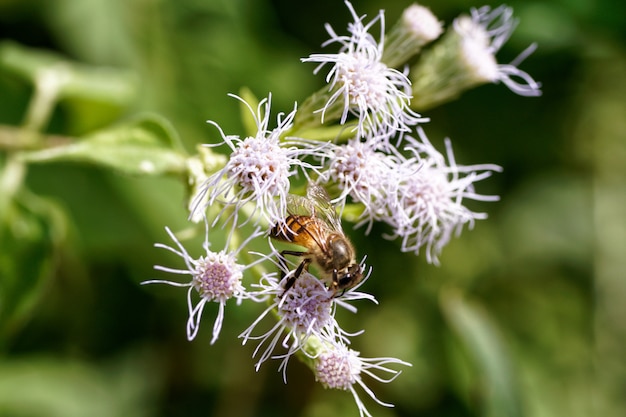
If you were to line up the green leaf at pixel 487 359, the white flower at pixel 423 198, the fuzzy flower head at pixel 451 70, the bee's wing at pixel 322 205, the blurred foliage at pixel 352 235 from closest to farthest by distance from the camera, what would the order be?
the bee's wing at pixel 322 205 < the white flower at pixel 423 198 < the fuzzy flower head at pixel 451 70 < the green leaf at pixel 487 359 < the blurred foliage at pixel 352 235

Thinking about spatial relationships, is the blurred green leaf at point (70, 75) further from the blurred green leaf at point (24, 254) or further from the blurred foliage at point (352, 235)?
the blurred green leaf at point (24, 254)

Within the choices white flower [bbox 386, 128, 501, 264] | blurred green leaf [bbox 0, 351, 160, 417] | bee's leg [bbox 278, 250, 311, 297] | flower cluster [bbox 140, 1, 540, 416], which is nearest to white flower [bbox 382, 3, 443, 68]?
flower cluster [bbox 140, 1, 540, 416]

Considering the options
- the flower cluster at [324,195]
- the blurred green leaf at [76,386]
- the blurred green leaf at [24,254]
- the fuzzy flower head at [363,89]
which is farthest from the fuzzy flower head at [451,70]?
the blurred green leaf at [76,386]

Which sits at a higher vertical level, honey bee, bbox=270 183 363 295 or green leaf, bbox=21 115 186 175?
green leaf, bbox=21 115 186 175

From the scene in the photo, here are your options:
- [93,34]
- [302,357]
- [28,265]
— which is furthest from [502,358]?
[93,34]

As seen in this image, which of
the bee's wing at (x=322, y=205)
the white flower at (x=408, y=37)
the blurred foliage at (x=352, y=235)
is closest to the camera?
the bee's wing at (x=322, y=205)

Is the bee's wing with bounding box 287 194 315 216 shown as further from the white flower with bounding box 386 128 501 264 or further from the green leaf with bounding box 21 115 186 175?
the green leaf with bounding box 21 115 186 175
